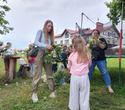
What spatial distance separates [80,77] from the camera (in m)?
2.02

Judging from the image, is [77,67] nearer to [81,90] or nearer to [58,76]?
[81,90]

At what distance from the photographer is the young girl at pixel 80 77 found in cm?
201

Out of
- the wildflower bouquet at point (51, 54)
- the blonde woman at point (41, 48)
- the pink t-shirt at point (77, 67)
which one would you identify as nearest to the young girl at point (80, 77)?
the pink t-shirt at point (77, 67)

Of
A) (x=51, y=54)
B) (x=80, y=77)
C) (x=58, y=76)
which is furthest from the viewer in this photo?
(x=58, y=76)

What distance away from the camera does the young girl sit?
2.01 m

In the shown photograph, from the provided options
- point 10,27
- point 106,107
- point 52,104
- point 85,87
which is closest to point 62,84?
point 52,104

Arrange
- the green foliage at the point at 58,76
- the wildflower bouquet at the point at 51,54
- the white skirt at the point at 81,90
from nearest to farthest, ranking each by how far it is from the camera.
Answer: the white skirt at the point at 81,90 → the wildflower bouquet at the point at 51,54 → the green foliage at the point at 58,76

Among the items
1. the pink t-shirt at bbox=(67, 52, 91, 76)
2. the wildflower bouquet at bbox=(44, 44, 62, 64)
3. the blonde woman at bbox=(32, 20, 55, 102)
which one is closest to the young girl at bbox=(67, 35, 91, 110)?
the pink t-shirt at bbox=(67, 52, 91, 76)

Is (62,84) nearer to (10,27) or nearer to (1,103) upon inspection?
(1,103)

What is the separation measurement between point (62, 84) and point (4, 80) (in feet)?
7.46

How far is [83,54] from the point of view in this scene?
2086 mm

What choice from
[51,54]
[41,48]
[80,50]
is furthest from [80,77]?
[41,48]

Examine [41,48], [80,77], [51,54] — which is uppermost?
[41,48]

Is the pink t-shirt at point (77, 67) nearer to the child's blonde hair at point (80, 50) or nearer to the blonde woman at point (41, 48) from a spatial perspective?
the child's blonde hair at point (80, 50)
